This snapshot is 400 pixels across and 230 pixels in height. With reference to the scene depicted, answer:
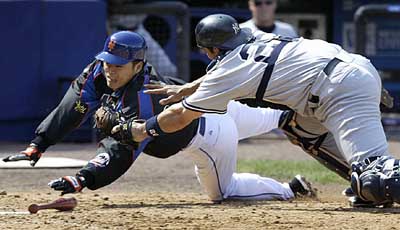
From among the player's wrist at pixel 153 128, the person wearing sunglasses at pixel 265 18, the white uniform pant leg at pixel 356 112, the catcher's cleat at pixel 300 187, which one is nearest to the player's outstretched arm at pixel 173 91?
the player's wrist at pixel 153 128

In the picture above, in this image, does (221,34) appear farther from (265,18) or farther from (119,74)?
(265,18)

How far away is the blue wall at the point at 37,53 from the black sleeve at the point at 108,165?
5.51 metres

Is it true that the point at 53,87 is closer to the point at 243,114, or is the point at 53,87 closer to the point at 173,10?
the point at 173,10

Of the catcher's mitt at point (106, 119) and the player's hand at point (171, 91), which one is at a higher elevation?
the player's hand at point (171, 91)

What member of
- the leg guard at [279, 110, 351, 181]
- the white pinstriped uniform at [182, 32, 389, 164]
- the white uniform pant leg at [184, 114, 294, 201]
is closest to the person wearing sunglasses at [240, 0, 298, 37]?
the white uniform pant leg at [184, 114, 294, 201]

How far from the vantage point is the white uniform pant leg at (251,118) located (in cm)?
752

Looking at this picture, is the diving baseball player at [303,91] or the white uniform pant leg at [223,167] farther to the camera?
the white uniform pant leg at [223,167]

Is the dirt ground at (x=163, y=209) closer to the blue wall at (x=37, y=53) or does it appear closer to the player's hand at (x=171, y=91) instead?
the player's hand at (x=171, y=91)

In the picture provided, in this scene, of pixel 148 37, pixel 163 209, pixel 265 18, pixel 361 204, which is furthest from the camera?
pixel 148 37

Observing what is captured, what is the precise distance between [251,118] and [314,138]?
1.79 ft

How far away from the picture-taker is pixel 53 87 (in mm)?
12273

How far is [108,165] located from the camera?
6777 millimetres

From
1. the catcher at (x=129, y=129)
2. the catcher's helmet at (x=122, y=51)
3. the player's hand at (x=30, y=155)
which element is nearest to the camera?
the catcher at (x=129, y=129)

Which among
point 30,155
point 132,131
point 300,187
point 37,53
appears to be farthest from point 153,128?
point 37,53
